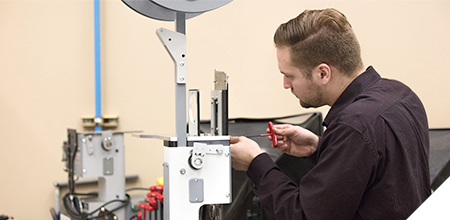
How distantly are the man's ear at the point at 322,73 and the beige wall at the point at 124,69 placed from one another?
138 centimetres

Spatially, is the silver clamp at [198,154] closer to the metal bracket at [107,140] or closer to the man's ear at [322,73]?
the man's ear at [322,73]

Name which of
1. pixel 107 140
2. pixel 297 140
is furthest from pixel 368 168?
pixel 107 140

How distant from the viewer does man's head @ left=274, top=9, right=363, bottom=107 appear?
1169mm

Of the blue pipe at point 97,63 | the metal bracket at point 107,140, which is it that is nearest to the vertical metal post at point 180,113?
the metal bracket at point 107,140

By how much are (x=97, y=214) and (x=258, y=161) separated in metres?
1.62

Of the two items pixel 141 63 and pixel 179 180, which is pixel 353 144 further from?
pixel 141 63

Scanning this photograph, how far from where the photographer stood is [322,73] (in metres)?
1.20

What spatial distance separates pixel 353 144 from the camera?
983mm

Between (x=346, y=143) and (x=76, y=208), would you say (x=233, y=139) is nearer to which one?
(x=346, y=143)

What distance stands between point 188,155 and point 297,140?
52 cm

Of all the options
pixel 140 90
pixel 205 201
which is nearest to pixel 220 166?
pixel 205 201

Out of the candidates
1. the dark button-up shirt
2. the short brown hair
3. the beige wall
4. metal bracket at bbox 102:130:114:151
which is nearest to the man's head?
the short brown hair

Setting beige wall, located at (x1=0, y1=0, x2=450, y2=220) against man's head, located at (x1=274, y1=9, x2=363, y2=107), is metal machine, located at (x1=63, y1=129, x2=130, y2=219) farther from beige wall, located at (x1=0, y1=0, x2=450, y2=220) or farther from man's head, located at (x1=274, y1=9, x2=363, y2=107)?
man's head, located at (x1=274, y1=9, x2=363, y2=107)

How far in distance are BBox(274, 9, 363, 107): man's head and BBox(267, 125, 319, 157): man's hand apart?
0.87ft
